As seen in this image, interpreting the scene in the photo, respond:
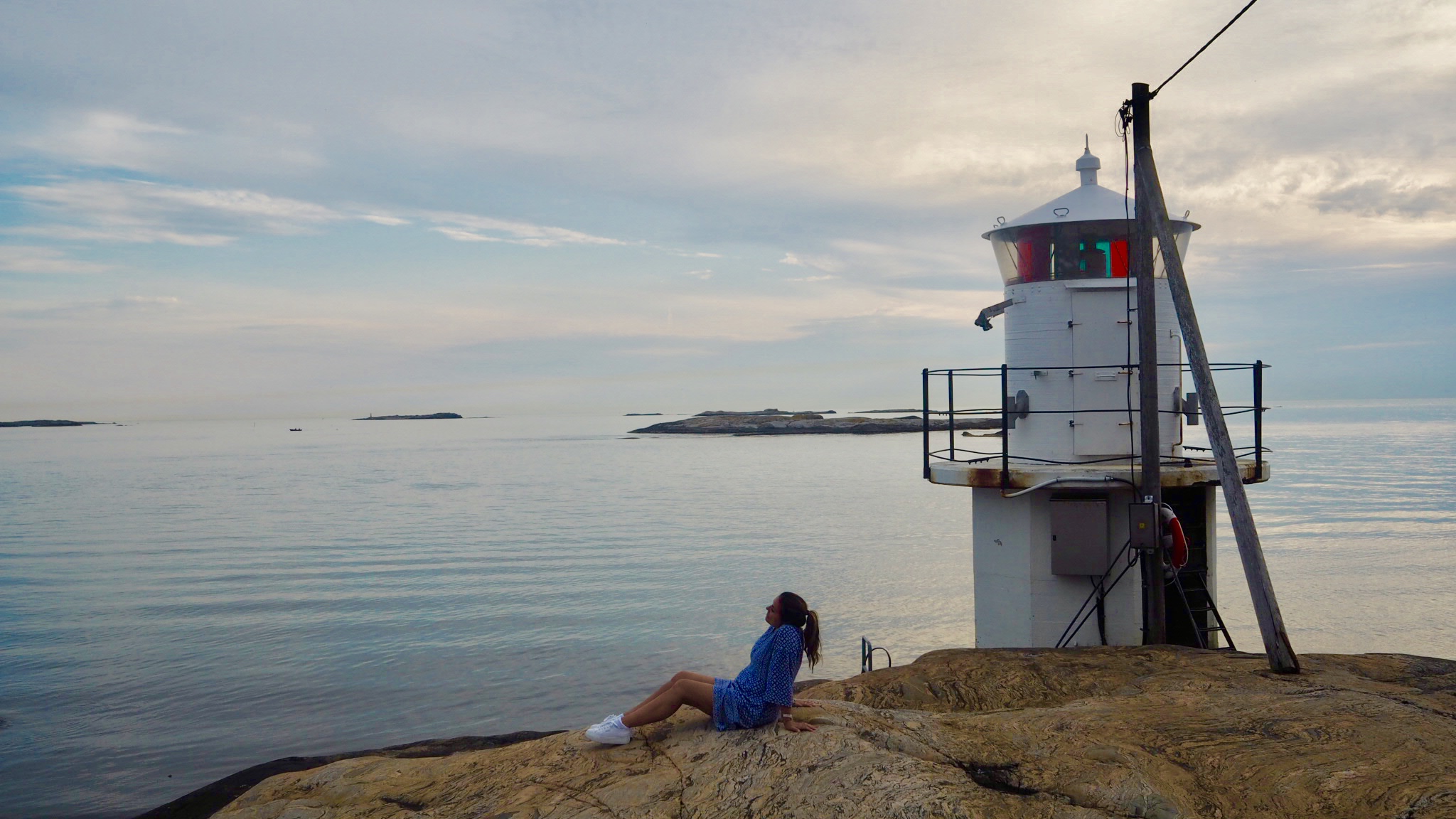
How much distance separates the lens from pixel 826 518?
114ft

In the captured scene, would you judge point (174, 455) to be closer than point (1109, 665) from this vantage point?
No

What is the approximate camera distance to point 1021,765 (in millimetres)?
5480

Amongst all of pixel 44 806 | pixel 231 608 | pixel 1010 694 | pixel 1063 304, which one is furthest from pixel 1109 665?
pixel 231 608

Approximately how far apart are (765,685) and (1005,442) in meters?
5.04

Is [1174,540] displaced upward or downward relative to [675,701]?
upward

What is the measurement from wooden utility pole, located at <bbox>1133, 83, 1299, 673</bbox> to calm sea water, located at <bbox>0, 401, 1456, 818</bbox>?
828 centimetres

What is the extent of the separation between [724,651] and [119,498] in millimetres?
38558

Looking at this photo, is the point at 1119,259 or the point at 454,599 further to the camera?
the point at 454,599

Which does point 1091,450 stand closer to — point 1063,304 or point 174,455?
point 1063,304

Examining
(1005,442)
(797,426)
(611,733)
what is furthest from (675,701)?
(797,426)

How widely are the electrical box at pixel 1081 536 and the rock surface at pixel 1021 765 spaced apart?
167 cm

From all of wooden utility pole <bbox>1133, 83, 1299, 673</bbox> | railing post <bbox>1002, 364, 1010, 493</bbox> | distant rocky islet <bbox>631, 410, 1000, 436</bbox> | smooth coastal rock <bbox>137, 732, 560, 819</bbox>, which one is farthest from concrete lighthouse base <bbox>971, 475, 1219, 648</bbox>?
distant rocky islet <bbox>631, 410, 1000, 436</bbox>

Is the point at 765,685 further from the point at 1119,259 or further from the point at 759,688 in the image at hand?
the point at 1119,259

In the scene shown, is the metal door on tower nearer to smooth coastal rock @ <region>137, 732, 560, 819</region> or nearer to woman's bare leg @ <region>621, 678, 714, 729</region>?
woman's bare leg @ <region>621, 678, 714, 729</region>
